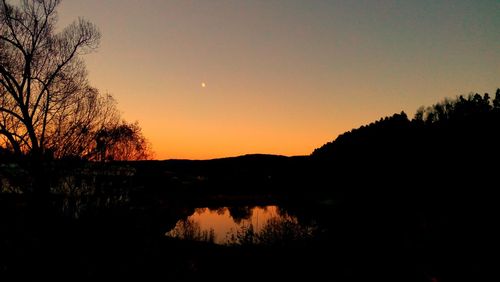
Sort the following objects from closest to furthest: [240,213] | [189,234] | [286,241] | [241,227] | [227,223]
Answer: [286,241]
[189,234]
[241,227]
[227,223]
[240,213]

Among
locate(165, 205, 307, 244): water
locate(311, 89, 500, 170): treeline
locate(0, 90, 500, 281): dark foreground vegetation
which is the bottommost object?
locate(165, 205, 307, 244): water

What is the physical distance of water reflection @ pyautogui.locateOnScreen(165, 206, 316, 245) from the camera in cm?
1231

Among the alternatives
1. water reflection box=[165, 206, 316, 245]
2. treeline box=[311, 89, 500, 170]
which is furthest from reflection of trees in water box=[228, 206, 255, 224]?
treeline box=[311, 89, 500, 170]

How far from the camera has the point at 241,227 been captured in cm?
1619

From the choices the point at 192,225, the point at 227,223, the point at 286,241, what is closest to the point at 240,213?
the point at 227,223

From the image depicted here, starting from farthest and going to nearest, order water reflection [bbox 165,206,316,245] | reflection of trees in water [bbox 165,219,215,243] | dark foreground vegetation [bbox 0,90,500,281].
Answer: reflection of trees in water [bbox 165,219,215,243], water reflection [bbox 165,206,316,245], dark foreground vegetation [bbox 0,90,500,281]

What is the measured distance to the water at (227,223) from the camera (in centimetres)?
1541

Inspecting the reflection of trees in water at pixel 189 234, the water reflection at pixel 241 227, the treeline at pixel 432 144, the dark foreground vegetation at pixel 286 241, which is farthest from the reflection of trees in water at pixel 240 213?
the treeline at pixel 432 144

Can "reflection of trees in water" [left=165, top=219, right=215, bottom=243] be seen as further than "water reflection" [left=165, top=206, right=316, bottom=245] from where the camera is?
Yes

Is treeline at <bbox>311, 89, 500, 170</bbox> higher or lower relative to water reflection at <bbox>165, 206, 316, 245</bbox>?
higher

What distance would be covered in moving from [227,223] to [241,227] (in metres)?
4.46

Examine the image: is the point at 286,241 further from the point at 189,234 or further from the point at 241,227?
the point at 189,234

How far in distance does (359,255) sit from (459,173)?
12542mm

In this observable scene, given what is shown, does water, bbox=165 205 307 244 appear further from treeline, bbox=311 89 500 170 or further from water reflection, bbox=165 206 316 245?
treeline, bbox=311 89 500 170
